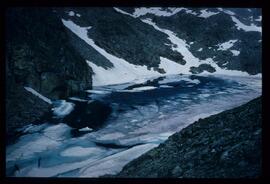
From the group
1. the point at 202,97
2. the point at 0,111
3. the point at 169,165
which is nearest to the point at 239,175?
the point at 169,165

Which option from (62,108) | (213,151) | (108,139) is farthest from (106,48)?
(213,151)

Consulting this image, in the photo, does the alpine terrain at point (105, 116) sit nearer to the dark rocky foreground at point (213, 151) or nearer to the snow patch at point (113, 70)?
the dark rocky foreground at point (213, 151)

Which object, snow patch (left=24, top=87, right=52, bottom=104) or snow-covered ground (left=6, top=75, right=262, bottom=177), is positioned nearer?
snow-covered ground (left=6, top=75, right=262, bottom=177)

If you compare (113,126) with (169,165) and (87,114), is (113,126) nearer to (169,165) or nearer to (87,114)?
(87,114)

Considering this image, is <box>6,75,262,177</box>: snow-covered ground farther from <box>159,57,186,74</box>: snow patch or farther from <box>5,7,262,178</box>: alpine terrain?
<box>159,57,186,74</box>: snow patch

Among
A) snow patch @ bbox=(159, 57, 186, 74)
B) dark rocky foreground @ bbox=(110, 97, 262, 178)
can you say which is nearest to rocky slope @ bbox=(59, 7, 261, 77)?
snow patch @ bbox=(159, 57, 186, 74)

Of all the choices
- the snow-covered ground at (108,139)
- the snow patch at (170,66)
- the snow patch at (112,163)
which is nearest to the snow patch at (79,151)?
the snow-covered ground at (108,139)
